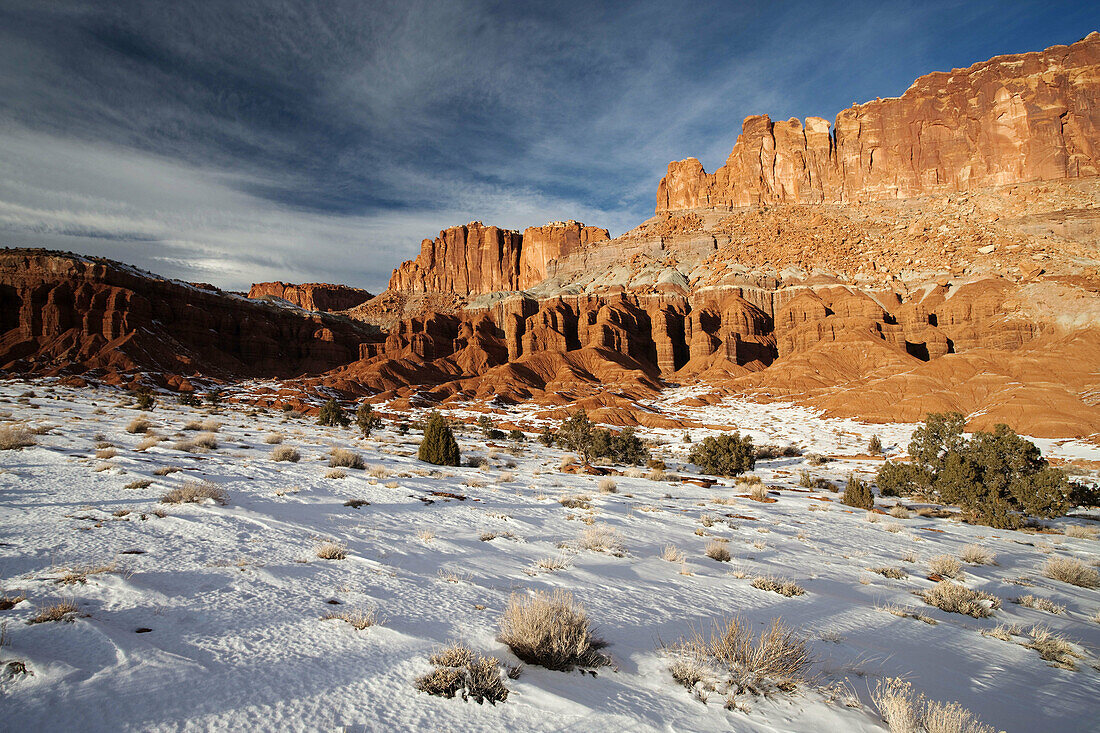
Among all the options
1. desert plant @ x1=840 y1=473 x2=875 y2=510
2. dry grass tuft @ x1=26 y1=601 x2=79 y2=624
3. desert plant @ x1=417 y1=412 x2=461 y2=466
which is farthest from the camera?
desert plant @ x1=417 y1=412 x2=461 y2=466

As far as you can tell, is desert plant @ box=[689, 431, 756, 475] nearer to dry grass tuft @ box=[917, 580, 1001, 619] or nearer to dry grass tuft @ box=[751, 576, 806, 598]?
dry grass tuft @ box=[917, 580, 1001, 619]

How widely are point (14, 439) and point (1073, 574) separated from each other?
62.9ft

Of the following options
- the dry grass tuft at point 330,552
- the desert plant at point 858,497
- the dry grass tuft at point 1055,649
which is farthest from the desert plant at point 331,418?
the dry grass tuft at point 1055,649

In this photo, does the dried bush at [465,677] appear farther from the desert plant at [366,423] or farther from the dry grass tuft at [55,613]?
the desert plant at [366,423]

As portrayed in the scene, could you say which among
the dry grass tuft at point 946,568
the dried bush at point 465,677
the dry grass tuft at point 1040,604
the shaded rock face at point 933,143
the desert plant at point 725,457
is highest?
the shaded rock face at point 933,143

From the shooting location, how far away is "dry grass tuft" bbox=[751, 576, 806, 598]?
5.41m

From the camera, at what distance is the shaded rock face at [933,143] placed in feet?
308

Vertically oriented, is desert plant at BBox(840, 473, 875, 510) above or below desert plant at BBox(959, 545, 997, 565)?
below

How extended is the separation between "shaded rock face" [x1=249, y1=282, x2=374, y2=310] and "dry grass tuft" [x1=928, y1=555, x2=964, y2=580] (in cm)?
18273

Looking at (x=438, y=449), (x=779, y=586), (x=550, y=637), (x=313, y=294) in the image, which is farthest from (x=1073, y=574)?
(x=313, y=294)

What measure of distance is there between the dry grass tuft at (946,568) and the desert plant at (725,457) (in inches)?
597

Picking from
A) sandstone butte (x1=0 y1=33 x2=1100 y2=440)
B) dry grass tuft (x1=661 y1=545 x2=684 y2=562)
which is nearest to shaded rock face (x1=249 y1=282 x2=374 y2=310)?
sandstone butte (x1=0 y1=33 x2=1100 y2=440)

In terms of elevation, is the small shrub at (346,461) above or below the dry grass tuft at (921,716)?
below

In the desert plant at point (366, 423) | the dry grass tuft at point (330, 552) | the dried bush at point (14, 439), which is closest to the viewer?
the dry grass tuft at point (330, 552)
